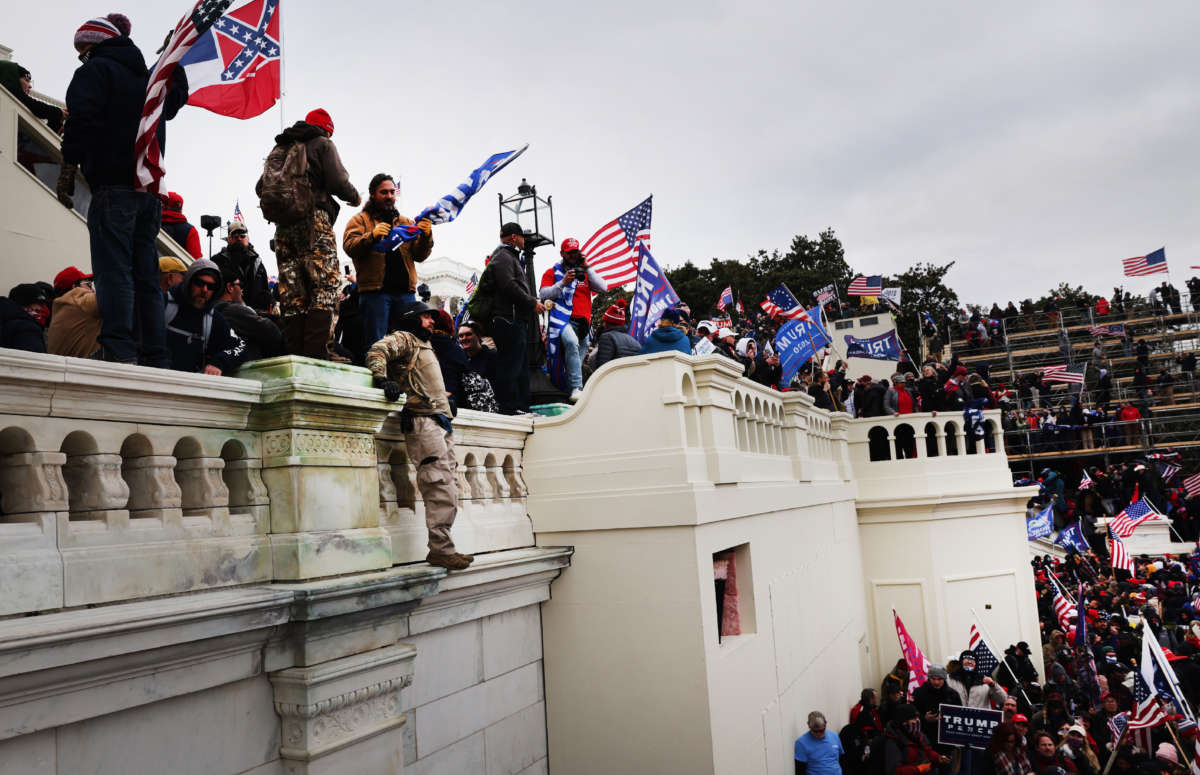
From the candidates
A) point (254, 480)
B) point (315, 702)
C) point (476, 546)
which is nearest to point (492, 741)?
point (476, 546)

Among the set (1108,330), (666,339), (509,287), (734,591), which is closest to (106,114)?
(509,287)

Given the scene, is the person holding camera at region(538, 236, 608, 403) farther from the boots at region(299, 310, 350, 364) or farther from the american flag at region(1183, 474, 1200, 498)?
the american flag at region(1183, 474, 1200, 498)

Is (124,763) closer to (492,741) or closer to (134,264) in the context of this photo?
(134,264)

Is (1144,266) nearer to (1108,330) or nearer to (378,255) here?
(1108,330)

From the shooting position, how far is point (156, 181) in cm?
464

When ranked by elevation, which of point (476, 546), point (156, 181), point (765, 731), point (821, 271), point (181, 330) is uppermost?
point (821, 271)

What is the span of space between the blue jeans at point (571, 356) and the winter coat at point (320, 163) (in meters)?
4.41

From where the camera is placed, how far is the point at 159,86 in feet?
15.0

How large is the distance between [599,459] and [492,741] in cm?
233

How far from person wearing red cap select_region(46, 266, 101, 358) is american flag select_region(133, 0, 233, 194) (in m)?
0.81

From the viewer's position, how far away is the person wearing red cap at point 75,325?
4.82 metres

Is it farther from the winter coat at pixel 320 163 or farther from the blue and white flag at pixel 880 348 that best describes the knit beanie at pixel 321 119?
the blue and white flag at pixel 880 348

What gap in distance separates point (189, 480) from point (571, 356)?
5.54m

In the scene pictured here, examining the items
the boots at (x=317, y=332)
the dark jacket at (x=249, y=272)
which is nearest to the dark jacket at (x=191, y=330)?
the boots at (x=317, y=332)
